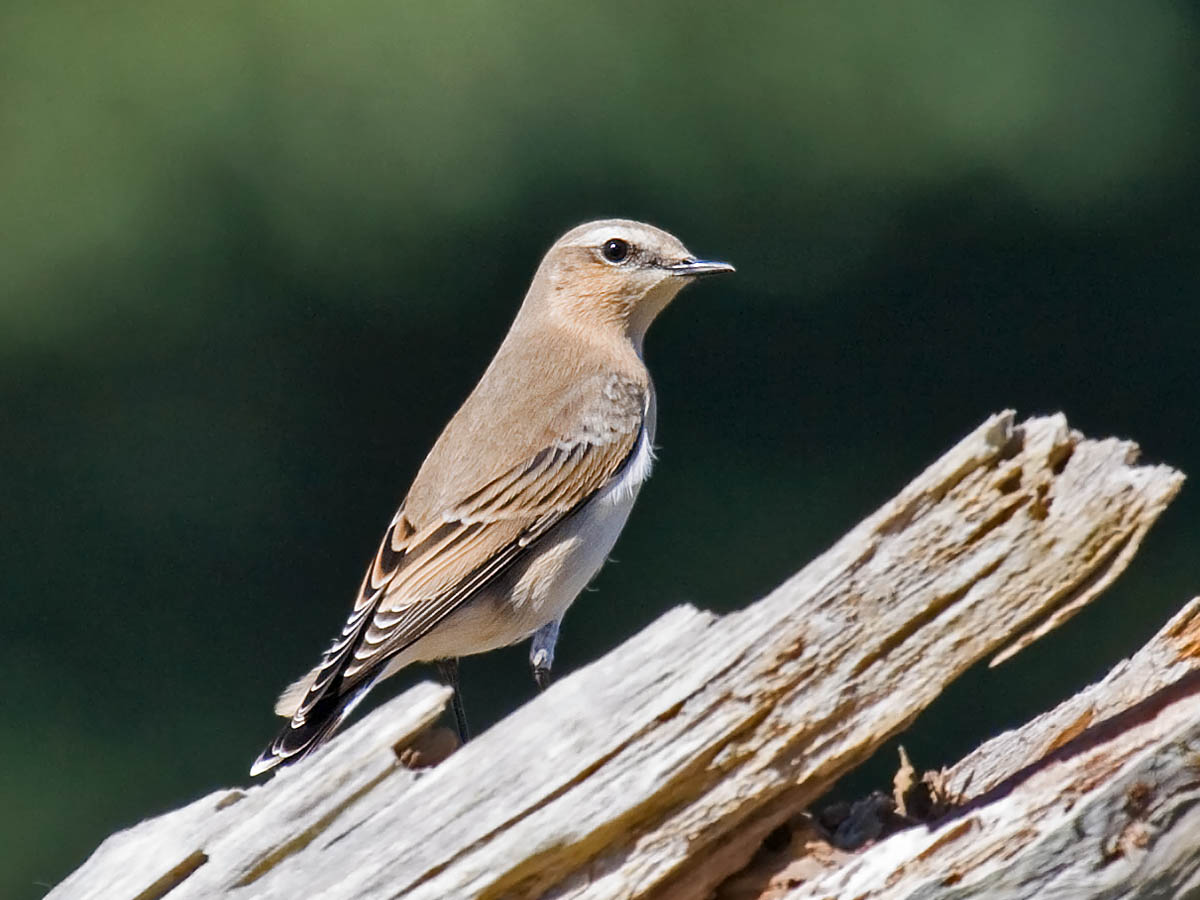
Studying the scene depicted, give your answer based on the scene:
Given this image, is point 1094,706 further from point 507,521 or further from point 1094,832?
point 507,521

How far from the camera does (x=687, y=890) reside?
7.80ft

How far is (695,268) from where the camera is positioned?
4434 mm

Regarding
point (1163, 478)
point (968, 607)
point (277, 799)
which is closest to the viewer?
point (1163, 478)

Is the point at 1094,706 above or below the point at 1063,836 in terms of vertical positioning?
above

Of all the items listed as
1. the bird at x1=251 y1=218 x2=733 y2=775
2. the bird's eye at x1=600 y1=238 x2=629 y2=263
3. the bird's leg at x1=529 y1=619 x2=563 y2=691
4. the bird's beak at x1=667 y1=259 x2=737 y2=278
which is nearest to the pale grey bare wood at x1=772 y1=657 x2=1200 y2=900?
the bird at x1=251 y1=218 x2=733 y2=775

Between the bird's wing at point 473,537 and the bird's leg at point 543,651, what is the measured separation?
29 cm

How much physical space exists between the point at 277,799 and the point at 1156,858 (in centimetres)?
125

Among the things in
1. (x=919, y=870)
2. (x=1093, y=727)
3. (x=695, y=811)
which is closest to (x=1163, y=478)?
(x=1093, y=727)

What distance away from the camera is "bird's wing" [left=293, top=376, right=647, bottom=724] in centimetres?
347

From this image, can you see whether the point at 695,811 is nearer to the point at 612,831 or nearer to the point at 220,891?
the point at 612,831

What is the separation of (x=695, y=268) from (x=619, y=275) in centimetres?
20

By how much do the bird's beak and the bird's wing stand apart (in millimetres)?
499

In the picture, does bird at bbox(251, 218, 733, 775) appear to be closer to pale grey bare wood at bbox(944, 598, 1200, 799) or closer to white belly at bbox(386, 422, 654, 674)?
white belly at bbox(386, 422, 654, 674)

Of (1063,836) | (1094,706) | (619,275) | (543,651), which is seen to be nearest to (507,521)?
(543,651)
